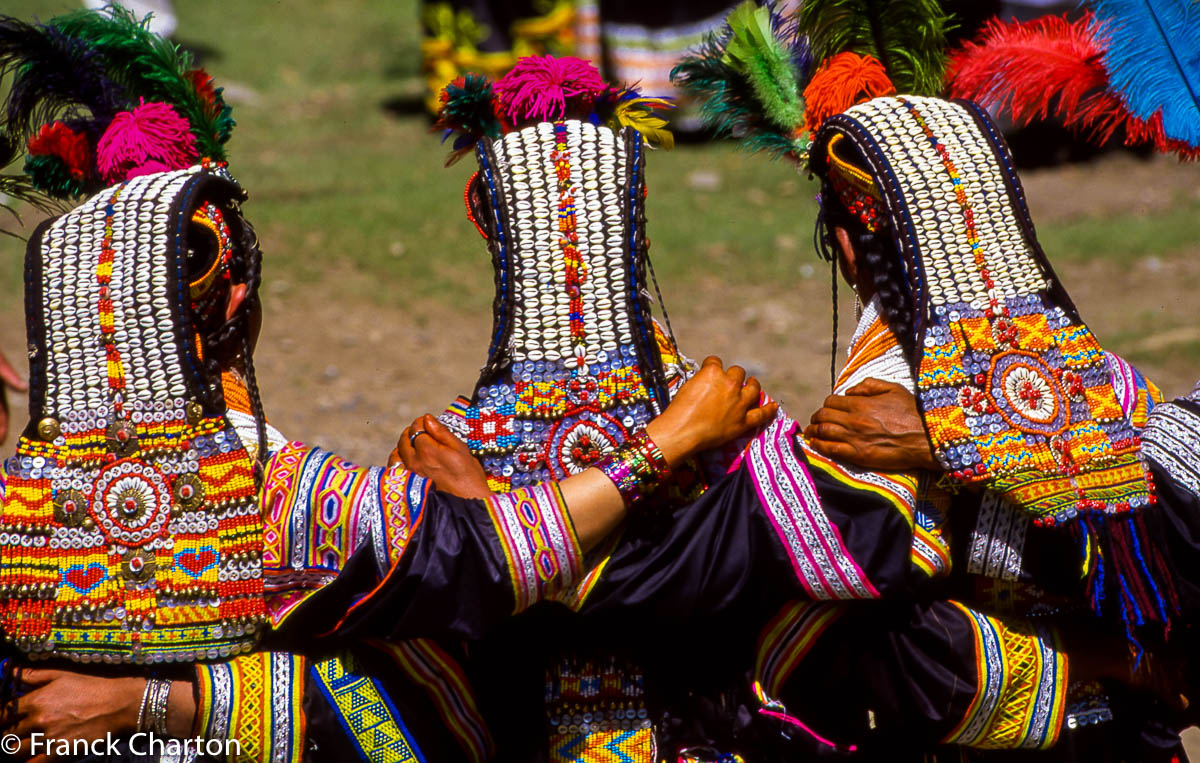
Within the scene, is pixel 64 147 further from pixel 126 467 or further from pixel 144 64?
pixel 126 467

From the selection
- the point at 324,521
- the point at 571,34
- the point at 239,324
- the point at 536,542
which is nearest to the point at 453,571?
the point at 536,542

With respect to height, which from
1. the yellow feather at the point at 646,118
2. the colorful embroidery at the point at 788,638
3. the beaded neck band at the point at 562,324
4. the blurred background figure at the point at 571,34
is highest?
the blurred background figure at the point at 571,34

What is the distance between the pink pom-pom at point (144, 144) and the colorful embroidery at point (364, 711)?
3.56ft

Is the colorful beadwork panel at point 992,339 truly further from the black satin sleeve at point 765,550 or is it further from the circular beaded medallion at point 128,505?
the circular beaded medallion at point 128,505

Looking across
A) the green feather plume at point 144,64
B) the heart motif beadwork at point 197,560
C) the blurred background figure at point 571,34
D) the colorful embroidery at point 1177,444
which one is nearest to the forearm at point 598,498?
the heart motif beadwork at point 197,560

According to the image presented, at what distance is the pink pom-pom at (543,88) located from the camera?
251 centimetres

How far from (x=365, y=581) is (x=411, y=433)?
345 millimetres

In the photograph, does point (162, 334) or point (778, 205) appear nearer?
point (162, 334)

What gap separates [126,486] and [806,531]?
1.25 meters

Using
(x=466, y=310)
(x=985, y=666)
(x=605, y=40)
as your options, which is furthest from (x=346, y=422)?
(x=605, y=40)

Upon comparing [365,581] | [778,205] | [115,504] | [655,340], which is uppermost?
[778,205]

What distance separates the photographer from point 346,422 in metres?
5.62

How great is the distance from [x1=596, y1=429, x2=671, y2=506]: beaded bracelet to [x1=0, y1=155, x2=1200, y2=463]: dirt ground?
3153mm

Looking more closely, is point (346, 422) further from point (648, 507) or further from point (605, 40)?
point (605, 40)
